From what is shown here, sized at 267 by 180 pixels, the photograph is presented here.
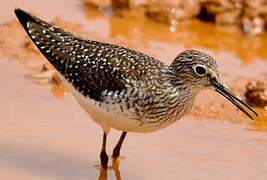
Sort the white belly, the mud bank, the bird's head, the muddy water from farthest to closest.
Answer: the mud bank
the muddy water
the bird's head
the white belly

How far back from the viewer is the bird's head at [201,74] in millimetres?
6898

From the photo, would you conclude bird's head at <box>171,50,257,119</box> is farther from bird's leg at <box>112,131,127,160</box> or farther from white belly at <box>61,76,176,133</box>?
bird's leg at <box>112,131,127,160</box>

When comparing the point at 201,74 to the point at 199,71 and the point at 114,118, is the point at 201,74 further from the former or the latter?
the point at 114,118

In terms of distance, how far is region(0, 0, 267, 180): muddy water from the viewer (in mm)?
7465

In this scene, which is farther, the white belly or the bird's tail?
the bird's tail

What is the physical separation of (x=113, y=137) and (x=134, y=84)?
5.70ft

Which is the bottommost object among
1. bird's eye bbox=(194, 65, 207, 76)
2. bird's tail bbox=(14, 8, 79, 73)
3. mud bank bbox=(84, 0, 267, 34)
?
bird's eye bbox=(194, 65, 207, 76)

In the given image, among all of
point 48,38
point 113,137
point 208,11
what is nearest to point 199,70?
point 113,137

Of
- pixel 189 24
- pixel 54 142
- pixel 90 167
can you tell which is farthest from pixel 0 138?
pixel 189 24

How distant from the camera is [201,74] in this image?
6918mm

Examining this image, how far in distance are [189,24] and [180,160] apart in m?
6.18

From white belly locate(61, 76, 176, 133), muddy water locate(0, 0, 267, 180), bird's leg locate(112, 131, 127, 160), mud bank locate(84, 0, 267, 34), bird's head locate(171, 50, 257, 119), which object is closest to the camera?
white belly locate(61, 76, 176, 133)

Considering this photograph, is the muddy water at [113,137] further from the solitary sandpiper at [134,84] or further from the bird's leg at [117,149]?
the solitary sandpiper at [134,84]

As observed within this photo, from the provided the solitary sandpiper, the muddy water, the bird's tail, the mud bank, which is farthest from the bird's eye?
the mud bank
